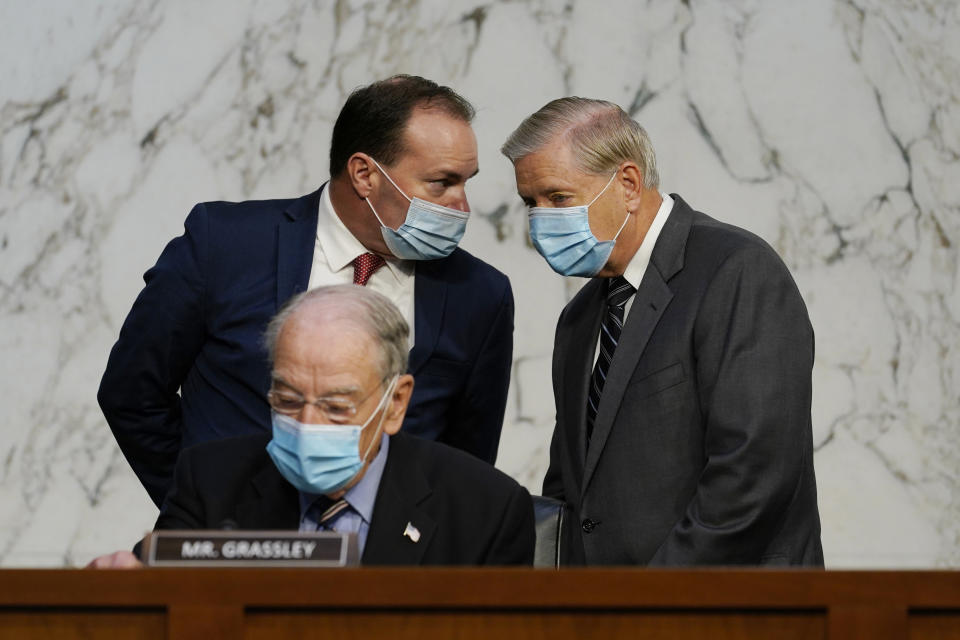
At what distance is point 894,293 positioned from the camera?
4457 mm

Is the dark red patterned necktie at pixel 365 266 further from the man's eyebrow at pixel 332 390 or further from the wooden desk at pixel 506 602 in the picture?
the wooden desk at pixel 506 602

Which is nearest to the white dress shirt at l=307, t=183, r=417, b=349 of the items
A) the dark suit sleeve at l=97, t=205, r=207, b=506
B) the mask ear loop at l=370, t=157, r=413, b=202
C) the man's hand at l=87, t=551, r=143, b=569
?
the mask ear loop at l=370, t=157, r=413, b=202

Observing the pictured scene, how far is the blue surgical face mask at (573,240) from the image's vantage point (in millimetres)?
2834

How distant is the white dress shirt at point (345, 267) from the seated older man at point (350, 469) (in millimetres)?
580

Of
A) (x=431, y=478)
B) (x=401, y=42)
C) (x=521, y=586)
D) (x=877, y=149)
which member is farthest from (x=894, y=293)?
(x=521, y=586)

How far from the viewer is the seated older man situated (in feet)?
7.84

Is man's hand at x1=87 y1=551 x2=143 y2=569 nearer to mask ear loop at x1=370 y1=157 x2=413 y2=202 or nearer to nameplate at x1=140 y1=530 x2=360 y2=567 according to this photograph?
nameplate at x1=140 y1=530 x2=360 y2=567

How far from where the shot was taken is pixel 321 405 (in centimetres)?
241

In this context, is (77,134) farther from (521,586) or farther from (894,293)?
(521,586)

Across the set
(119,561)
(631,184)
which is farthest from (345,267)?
(119,561)

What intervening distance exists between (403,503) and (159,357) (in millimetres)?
917

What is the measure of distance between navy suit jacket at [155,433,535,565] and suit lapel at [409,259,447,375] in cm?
54

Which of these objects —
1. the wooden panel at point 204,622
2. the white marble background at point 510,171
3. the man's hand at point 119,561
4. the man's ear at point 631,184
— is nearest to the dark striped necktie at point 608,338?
the man's ear at point 631,184

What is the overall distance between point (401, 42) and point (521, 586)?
3.00 meters
